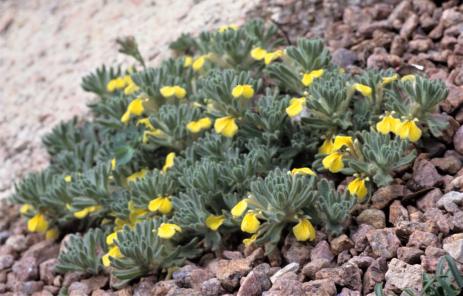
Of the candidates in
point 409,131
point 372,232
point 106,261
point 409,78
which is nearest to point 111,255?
point 106,261

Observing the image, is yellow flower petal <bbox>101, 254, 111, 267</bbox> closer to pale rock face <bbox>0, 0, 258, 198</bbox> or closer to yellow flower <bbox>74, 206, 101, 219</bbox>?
yellow flower <bbox>74, 206, 101, 219</bbox>

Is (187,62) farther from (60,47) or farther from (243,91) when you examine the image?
(60,47)

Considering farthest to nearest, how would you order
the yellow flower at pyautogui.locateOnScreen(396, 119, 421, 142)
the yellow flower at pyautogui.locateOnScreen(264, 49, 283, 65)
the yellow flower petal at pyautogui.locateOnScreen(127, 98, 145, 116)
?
the yellow flower petal at pyautogui.locateOnScreen(127, 98, 145, 116)
the yellow flower at pyautogui.locateOnScreen(264, 49, 283, 65)
the yellow flower at pyautogui.locateOnScreen(396, 119, 421, 142)

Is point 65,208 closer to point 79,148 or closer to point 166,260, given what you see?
point 79,148

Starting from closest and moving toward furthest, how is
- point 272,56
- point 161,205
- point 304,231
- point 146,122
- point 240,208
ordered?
point 304,231
point 240,208
point 161,205
point 272,56
point 146,122

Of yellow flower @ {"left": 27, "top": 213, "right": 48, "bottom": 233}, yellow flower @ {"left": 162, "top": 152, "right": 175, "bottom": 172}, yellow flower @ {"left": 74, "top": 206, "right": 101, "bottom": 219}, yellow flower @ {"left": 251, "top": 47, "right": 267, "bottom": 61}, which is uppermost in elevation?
yellow flower @ {"left": 251, "top": 47, "right": 267, "bottom": 61}

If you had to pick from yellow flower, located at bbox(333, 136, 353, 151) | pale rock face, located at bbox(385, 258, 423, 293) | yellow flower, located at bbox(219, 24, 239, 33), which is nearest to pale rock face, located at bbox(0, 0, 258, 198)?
yellow flower, located at bbox(219, 24, 239, 33)
